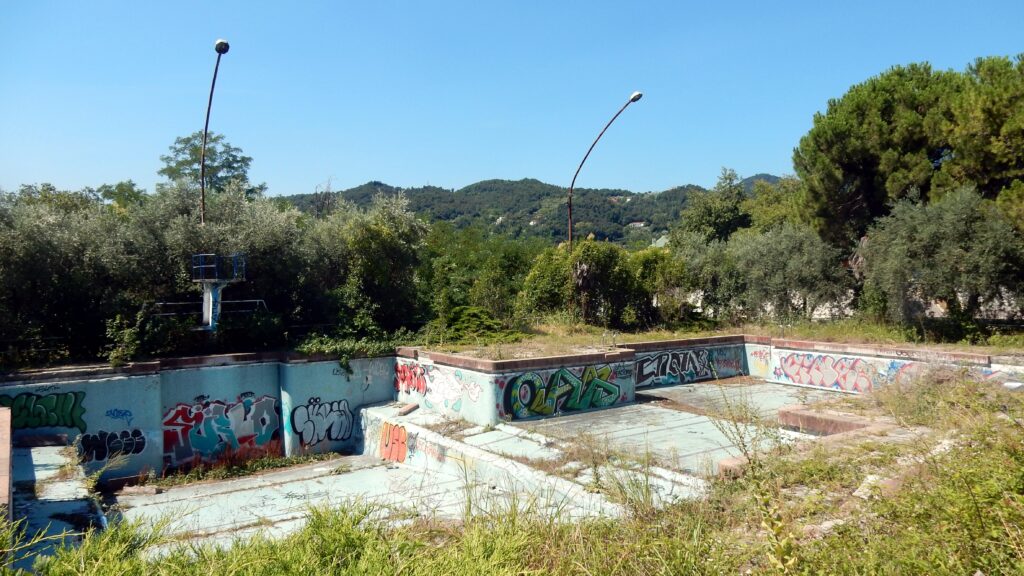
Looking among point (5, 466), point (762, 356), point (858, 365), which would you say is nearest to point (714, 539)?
point (5, 466)

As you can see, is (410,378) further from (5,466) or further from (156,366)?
(5,466)

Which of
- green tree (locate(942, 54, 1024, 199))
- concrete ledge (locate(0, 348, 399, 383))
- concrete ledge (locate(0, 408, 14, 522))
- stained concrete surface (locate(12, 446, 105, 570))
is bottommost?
stained concrete surface (locate(12, 446, 105, 570))

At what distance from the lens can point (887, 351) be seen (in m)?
14.6

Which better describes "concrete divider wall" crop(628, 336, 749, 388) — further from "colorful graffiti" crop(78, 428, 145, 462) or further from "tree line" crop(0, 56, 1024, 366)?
"colorful graffiti" crop(78, 428, 145, 462)

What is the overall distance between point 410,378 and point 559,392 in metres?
3.89

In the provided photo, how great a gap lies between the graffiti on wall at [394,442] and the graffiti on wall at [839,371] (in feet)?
34.8

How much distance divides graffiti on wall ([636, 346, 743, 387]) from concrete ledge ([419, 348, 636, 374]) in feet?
5.99

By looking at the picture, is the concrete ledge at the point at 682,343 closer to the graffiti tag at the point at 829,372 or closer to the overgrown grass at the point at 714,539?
the graffiti tag at the point at 829,372

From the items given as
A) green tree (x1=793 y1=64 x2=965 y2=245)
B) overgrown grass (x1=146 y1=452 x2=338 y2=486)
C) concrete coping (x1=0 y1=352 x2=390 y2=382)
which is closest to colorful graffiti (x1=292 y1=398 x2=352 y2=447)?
overgrown grass (x1=146 y1=452 x2=338 y2=486)

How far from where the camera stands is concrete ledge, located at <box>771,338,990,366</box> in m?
13.1

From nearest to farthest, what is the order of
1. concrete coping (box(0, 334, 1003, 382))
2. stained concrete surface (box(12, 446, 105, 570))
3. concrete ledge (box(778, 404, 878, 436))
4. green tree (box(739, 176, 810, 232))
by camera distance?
stained concrete surface (box(12, 446, 105, 570)), concrete ledge (box(778, 404, 878, 436)), concrete coping (box(0, 334, 1003, 382)), green tree (box(739, 176, 810, 232))

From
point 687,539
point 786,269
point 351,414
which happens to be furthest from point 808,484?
point 786,269

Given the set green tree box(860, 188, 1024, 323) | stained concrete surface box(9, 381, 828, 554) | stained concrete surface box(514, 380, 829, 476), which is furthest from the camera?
green tree box(860, 188, 1024, 323)

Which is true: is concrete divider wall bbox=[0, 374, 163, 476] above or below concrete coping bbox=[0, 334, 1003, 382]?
below
